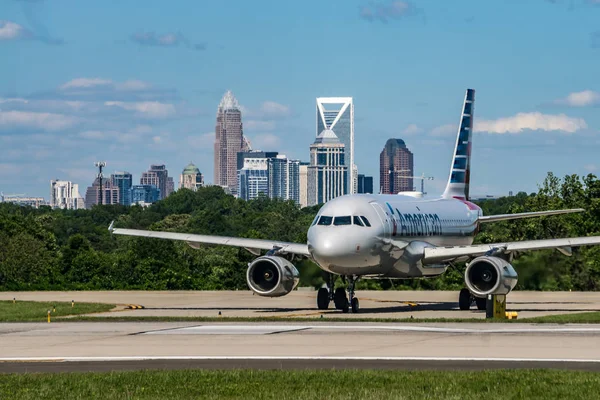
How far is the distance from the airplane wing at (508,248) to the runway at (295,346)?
9.34 metres

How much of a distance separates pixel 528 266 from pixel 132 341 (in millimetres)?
27242

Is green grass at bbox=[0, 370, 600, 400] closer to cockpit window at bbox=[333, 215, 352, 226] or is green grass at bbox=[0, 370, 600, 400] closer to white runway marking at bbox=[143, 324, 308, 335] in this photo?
white runway marking at bbox=[143, 324, 308, 335]

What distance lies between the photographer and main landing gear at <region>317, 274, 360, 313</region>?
44875mm

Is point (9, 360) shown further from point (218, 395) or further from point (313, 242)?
point (313, 242)

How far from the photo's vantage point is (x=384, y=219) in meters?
45.3

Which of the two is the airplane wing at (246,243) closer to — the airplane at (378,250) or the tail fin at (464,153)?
the airplane at (378,250)

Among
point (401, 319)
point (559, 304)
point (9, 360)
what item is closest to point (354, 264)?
point (401, 319)

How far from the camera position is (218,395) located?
68.4 feet

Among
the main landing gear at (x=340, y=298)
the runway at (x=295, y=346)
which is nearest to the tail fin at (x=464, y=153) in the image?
the main landing gear at (x=340, y=298)

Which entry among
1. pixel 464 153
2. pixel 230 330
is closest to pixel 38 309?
pixel 230 330

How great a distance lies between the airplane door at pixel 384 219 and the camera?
148 ft

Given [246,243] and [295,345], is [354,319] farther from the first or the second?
[246,243]

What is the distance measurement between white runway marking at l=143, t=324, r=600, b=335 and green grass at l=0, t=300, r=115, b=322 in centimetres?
821

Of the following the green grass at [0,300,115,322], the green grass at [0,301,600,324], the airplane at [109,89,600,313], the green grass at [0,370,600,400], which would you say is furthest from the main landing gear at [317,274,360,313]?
the green grass at [0,370,600,400]
